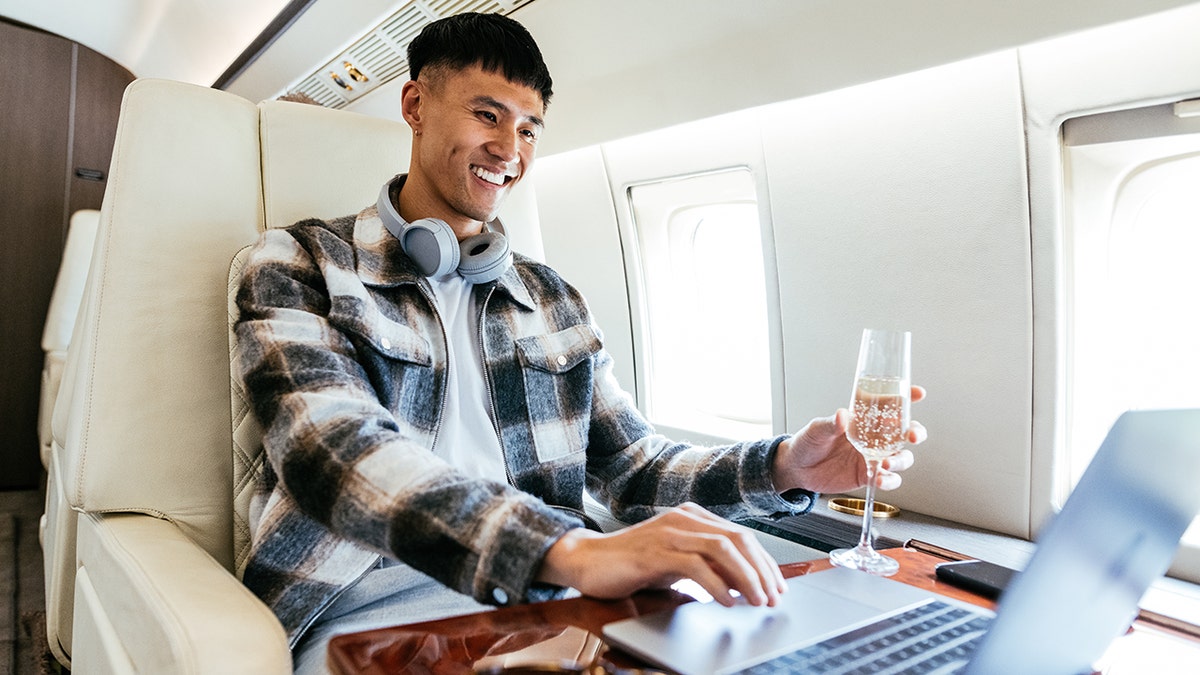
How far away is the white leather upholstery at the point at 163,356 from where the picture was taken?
4.50 ft

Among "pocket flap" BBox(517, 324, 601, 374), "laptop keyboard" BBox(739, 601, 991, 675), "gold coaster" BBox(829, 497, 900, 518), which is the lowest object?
"gold coaster" BBox(829, 497, 900, 518)

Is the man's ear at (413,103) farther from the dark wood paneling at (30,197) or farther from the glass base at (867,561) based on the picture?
the dark wood paneling at (30,197)

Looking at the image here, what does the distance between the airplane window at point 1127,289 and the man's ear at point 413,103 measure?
1.53m

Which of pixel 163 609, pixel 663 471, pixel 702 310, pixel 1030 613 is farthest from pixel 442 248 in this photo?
pixel 702 310

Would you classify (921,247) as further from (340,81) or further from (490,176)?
(340,81)

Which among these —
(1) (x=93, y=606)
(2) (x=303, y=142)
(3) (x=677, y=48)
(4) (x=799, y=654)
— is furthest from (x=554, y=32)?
(4) (x=799, y=654)

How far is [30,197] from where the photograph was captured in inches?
194

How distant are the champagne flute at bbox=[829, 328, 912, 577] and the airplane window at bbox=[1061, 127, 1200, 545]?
43.5 inches

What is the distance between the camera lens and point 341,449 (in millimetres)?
1085

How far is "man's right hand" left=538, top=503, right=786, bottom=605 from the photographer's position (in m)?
0.87

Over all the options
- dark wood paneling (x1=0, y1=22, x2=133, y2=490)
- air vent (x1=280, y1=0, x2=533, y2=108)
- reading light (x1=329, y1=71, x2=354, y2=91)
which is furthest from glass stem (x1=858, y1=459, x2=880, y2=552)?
dark wood paneling (x1=0, y1=22, x2=133, y2=490)

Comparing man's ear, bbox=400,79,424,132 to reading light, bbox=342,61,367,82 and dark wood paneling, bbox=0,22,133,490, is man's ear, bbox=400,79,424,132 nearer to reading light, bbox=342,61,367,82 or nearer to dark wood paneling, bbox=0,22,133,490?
reading light, bbox=342,61,367,82

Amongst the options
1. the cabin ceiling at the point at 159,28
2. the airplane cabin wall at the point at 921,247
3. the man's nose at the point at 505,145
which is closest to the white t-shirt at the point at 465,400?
the man's nose at the point at 505,145

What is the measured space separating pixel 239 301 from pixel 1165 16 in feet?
5.84
